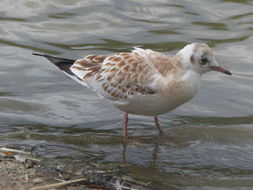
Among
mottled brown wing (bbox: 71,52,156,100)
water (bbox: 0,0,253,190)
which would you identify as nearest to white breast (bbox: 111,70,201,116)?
mottled brown wing (bbox: 71,52,156,100)

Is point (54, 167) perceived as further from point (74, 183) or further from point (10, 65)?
point (10, 65)

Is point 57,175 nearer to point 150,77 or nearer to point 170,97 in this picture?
point 170,97

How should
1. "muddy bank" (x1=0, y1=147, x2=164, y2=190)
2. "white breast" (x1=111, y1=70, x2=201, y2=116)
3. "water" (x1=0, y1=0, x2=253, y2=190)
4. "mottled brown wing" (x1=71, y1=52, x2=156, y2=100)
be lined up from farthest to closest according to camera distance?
1. "mottled brown wing" (x1=71, y1=52, x2=156, y2=100)
2. "water" (x1=0, y1=0, x2=253, y2=190)
3. "white breast" (x1=111, y1=70, x2=201, y2=116)
4. "muddy bank" (x1=0, y1=147, x2=164, y2=190)

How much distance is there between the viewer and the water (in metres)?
8.08

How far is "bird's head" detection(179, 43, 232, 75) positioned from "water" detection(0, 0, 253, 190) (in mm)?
1257

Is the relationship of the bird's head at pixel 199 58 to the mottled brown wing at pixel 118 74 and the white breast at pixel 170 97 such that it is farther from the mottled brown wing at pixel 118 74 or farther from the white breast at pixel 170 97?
the mottled brown wing at pixel 118 74

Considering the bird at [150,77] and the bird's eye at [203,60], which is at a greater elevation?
the bird's eye at [203,60]

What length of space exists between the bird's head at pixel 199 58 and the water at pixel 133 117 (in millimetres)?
1257

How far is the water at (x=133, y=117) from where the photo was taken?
8078mm

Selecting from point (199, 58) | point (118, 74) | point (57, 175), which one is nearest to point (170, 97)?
point (199, 58)

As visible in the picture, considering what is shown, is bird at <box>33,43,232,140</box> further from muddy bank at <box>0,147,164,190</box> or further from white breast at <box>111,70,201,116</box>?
muddy bank at <box>0,147,164,190</box>

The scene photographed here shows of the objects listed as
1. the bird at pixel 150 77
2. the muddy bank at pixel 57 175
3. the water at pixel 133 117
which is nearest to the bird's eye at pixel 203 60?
the bird at pixel 150 77

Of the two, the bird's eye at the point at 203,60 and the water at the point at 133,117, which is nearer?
the bird's eye at the point at 203,60

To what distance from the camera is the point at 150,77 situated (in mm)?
8156
